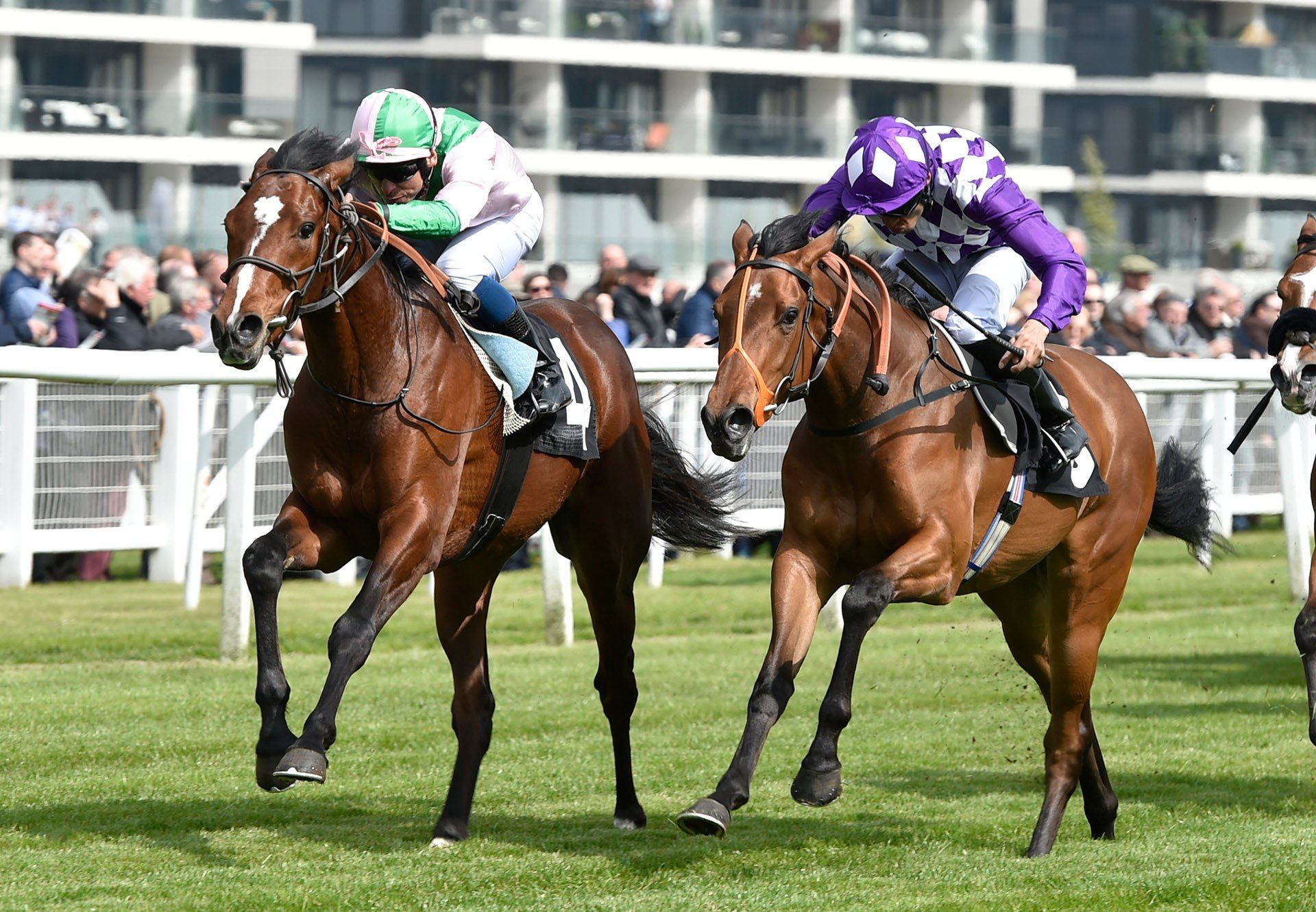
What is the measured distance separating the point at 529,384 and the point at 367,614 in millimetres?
984

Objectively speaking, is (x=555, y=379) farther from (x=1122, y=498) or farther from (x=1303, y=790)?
(x=1303, y=790)

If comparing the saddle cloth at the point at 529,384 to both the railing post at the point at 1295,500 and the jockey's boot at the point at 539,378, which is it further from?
the railing post at the point at 1295,500

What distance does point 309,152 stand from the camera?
16.0 ft

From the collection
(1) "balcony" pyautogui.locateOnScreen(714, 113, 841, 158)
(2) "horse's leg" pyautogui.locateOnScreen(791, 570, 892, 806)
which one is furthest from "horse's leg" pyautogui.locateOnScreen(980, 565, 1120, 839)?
(1) "balcony" pyautogui.locateOnScreen(714, 113, 841, 158)

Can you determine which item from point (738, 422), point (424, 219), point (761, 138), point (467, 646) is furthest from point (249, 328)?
point (761, 138)

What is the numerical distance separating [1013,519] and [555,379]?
1.39 m

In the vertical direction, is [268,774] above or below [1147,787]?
above

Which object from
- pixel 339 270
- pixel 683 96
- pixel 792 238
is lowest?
pixel 339 270

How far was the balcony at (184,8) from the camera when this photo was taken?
1355 inches

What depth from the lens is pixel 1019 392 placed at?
5473 millimetres

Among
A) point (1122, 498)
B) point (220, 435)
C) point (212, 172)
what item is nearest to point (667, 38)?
point (212, 172)

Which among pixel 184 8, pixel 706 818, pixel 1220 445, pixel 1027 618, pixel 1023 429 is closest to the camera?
pixel 706 818

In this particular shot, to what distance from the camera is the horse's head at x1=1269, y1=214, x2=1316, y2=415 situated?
18.9 ft

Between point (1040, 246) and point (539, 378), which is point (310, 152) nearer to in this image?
point (539, 378)
